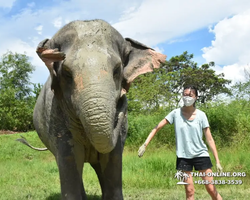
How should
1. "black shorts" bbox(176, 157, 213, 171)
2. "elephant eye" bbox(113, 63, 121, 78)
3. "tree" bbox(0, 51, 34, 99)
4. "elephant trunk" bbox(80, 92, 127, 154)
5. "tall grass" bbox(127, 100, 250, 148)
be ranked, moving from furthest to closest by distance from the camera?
"tree" bbox(0, 51, 34, 99)
"tall grass" bbox(127, 100, 250, 148)
"black shorts" bbox(176, 157, 213, 171)
"elephant eye" bbox(113, 63, 121, 78)
"elephant trunk" bbox(80, 92, 127, 154)

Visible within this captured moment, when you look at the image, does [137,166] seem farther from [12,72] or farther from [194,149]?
[12,72]

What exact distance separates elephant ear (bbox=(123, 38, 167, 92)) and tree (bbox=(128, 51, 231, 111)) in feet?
52.6

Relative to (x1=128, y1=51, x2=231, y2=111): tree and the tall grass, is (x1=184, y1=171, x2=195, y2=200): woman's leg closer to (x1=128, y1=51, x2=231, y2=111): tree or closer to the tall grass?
the tall grass

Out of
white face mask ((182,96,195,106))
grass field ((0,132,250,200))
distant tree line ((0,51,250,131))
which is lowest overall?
grass field ((0,132,250,200))

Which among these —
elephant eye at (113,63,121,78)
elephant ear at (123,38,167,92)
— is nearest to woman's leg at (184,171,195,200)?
elephant ear at (123,38,167,92)

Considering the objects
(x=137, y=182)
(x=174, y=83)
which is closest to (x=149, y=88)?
(x=174, y=83)

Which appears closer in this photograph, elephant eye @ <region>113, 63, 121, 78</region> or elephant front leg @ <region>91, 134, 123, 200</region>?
elephant eye @ <region>113, 63, 121, 78</region>

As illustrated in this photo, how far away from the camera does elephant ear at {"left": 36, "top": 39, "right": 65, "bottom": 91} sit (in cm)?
276

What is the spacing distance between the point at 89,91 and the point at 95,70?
201mm

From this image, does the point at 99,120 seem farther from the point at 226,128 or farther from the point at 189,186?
the point at 226,128

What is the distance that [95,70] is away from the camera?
8.34ft

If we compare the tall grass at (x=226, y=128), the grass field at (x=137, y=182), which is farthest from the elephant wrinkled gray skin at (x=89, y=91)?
the tall grass at (x=226, y=128)

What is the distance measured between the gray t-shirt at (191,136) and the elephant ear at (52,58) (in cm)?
175

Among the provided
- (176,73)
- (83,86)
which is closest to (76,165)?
(83,86)
